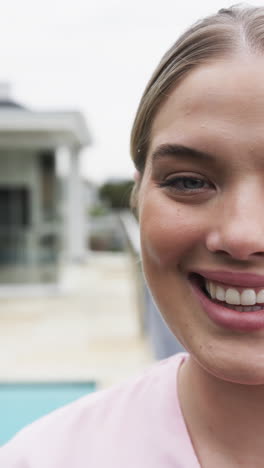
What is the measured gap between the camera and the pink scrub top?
36.0 inches

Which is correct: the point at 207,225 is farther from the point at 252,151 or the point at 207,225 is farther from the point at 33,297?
the point at 33,297

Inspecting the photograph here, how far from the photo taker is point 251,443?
0.91 meters

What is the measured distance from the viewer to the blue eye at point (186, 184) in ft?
2.90

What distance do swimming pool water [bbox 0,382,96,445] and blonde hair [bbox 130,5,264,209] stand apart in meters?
2.56

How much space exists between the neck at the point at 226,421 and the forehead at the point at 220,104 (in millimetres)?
453

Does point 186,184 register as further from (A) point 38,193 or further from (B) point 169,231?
(A) point 38,193

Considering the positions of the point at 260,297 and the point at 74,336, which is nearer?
the point at 260,297

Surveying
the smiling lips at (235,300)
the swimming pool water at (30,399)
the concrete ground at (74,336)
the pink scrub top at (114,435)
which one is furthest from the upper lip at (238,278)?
the concrete ground at (74,336)

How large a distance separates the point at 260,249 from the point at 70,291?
31.1ft

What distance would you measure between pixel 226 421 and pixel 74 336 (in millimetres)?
5879

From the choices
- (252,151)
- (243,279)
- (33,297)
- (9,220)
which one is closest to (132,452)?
(243,279)

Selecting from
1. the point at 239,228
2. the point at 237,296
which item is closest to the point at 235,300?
the point at 237,296

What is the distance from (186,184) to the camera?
35.8 inches

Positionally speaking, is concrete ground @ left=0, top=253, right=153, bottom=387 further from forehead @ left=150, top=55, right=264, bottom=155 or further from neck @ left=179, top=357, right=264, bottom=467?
forehead @ left=150, top=55, right=264, bottom=155
